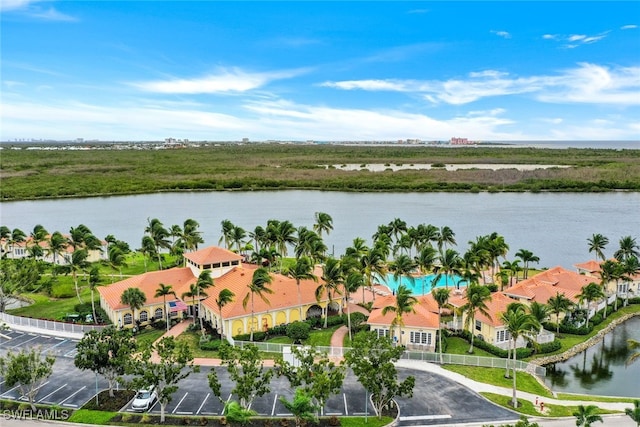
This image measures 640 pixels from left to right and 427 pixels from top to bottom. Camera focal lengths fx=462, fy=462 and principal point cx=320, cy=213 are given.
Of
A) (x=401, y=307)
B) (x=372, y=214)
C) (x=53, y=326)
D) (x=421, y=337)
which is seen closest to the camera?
(x=401, y=307)

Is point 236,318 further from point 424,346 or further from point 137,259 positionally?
point 137,259

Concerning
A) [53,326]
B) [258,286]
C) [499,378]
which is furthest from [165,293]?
[499,378]

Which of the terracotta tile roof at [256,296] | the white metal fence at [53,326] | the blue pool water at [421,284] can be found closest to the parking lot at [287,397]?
the white metal fence at [53,326]

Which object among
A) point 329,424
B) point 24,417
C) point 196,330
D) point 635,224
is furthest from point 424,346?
point 635,224

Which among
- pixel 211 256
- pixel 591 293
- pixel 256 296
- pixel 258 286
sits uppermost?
pixel 211 256

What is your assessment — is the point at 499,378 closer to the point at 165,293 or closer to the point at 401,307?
the point at 401,307

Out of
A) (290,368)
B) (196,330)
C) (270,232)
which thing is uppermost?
(270,232)
